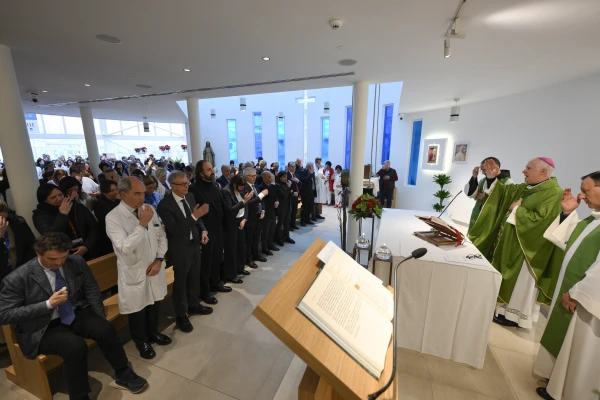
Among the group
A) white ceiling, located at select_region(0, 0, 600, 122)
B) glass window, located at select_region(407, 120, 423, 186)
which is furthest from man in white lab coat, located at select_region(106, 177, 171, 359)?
glass window, located at select_region(407, 120, 423, 186)

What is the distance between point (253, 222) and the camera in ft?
14.0

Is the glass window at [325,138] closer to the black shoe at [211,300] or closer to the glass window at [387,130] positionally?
the glass window at [387,130]

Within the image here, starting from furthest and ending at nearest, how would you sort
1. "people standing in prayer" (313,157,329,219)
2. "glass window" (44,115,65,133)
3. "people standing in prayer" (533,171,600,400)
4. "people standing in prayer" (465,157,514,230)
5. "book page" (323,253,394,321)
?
"glass window" (44,115,65,133) → "people standing in prayer" (313,157,329,219) → "people standing in prayer" (465,157,514,230) → "people standing in prayer" (533,171,600,400) → "book page" (323,253,394,321)

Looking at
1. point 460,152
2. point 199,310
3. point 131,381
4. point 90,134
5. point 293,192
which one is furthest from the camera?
point 90,134

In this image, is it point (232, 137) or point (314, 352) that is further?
point (232, 137)

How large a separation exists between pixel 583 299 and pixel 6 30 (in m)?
5.94

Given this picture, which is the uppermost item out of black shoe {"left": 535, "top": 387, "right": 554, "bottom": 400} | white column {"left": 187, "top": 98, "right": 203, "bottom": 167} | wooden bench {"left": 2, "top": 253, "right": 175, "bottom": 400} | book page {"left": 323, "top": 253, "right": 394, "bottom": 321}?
white column {"left": 187, "top": 98, "right": 203, "bottom": 167}

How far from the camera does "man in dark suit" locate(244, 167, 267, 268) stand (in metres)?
4.02

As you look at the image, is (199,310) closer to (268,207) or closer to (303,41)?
(268,207)

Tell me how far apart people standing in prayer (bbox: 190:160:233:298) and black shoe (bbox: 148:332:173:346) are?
730 millimetres

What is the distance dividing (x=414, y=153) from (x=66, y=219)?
31.7ft

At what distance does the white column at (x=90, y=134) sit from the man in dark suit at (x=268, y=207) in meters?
8.20

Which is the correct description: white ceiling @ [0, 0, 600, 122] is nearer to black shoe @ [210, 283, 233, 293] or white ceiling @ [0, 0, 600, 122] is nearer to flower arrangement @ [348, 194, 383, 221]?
flower arrangement @ [348, 194, 383, 221]

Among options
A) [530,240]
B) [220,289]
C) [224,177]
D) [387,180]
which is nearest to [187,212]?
[220,289]
